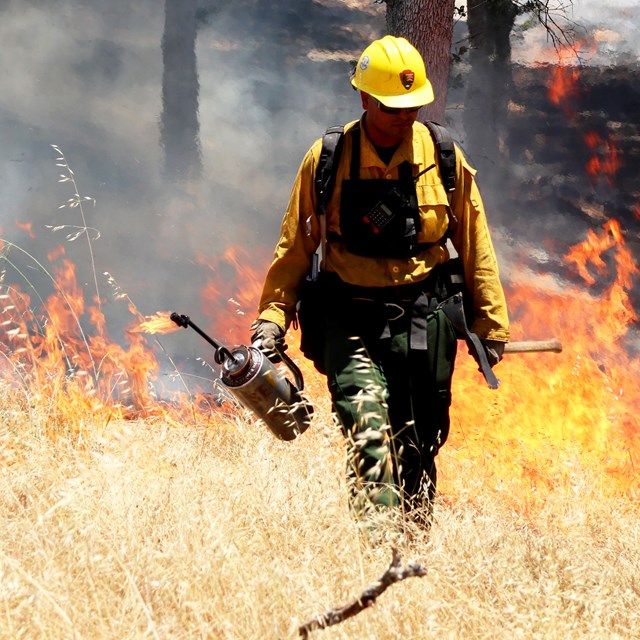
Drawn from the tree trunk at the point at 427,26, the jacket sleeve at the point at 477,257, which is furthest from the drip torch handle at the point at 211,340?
the tree trunk at the point at 427,26

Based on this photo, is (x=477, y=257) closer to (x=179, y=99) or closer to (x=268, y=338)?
(x=268, y=338)

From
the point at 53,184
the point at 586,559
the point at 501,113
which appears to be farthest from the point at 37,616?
the point at 501,113

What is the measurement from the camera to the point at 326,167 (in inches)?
145

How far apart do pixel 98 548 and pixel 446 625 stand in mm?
1051

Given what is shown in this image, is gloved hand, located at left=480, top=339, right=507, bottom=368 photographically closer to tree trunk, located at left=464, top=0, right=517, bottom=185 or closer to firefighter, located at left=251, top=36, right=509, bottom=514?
firefighter, located at left=251, top=36, right=509, bottom=514

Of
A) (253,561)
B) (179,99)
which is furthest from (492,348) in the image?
(179,99)

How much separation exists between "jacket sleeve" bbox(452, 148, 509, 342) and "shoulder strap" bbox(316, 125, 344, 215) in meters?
0.50

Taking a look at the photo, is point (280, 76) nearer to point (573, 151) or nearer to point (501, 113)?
point (501, 113)

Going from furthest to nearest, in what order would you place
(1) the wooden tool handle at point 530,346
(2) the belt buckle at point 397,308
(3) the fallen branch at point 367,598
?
(1) the wooden tool handle at point 530,346 < (2) the belt buckle at point 397,308 < (3) the fallen branch at point 367,598

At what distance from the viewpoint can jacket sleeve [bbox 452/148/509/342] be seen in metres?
3.79

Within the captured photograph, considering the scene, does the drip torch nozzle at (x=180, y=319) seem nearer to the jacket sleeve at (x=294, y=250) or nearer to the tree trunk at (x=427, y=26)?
the jacket sleeve at (x=294, y=250)

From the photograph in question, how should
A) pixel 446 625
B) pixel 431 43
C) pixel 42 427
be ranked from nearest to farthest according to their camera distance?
1. pixel 446 625
2. pixel 42 427
3. pixel 431 43

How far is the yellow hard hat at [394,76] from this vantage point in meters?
3.63

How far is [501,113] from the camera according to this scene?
1370cm
